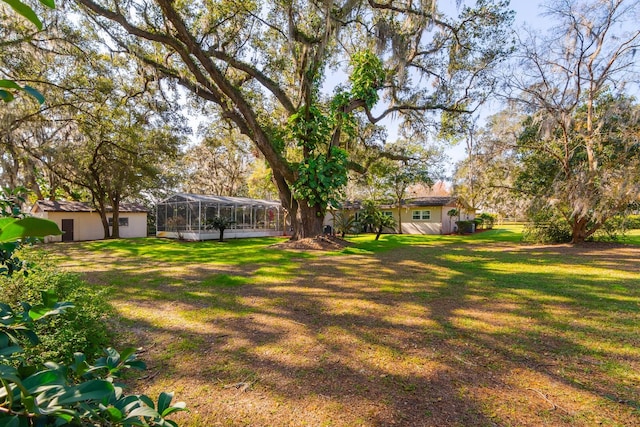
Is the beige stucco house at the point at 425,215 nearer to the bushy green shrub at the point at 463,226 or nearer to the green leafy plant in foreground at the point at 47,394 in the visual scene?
the bushy green shrub at the point at 463,226

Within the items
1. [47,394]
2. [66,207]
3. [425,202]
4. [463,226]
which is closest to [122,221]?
[66,207]

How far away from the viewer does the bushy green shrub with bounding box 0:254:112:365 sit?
2598 millimetres

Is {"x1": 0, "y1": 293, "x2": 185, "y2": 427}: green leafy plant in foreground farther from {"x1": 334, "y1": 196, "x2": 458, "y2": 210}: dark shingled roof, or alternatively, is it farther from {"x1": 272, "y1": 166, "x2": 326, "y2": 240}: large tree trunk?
{"x1": 334, "y1": 196, "x2": 458, "y2": 210}: dark shingled roof

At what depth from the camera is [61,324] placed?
321 cm

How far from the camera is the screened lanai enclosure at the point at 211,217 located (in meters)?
18.4

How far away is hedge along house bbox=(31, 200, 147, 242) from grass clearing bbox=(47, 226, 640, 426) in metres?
15.6

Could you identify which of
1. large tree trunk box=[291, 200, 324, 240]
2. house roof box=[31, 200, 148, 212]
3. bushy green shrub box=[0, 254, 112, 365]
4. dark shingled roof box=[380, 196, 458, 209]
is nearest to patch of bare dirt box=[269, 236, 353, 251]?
large tree trunk box=[291, 200, 324, 240]

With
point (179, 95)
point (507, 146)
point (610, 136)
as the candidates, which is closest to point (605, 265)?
point (610, 136)

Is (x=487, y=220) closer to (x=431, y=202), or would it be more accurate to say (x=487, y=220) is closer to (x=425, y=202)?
(x=431, y=202)

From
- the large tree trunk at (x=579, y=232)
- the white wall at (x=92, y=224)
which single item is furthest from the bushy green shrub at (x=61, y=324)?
the white wall at (x=92, y=224)

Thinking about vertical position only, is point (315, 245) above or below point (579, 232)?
below

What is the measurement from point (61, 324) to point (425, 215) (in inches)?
965

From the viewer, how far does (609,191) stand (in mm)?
10914

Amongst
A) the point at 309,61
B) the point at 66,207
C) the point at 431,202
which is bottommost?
the point at 66,207
